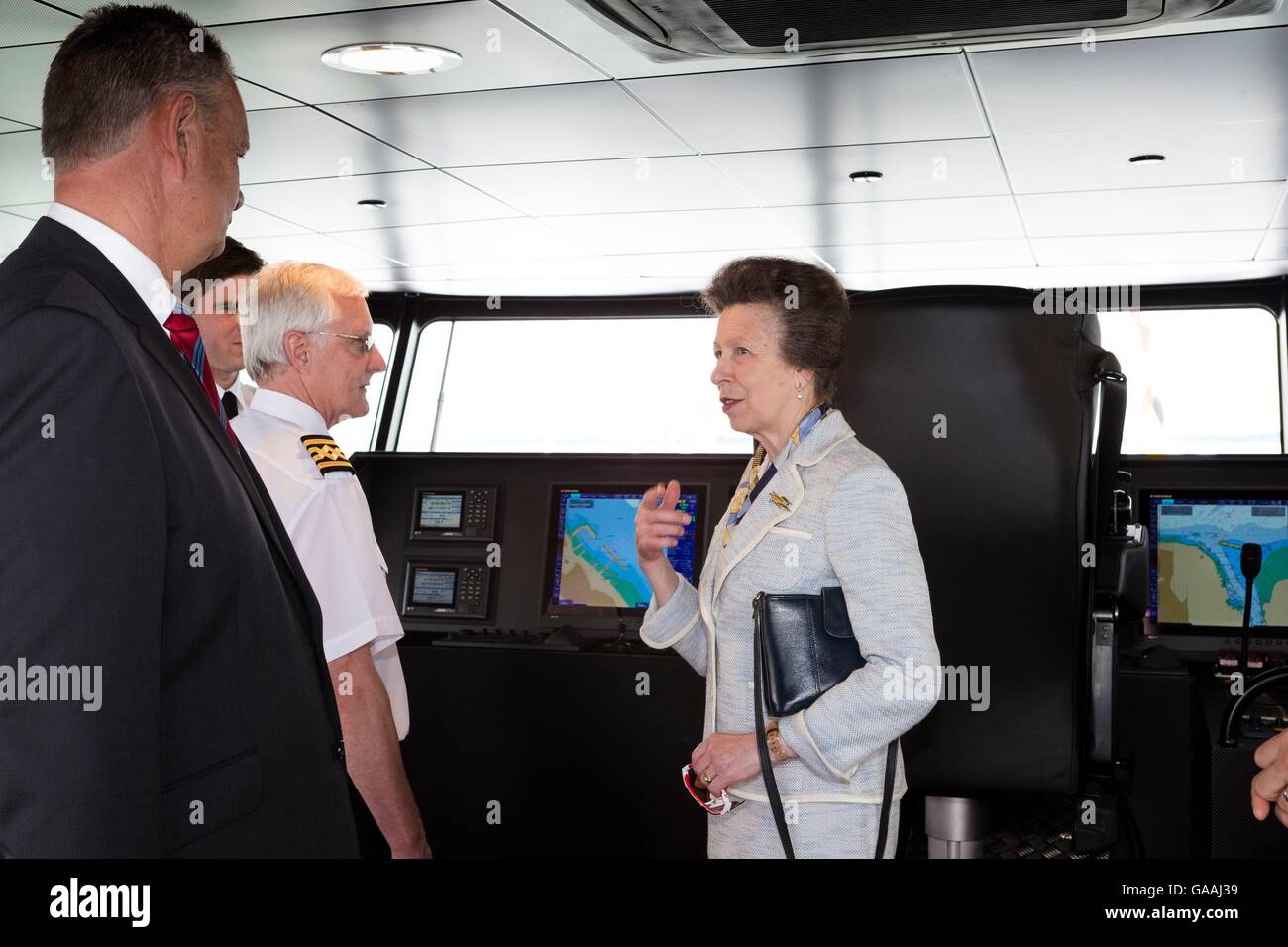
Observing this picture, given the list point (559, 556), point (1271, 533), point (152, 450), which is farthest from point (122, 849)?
point (1271, 533)

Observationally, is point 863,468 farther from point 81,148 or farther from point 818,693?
point 81,148

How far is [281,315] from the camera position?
2.18 m

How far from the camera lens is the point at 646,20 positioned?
242 centimetres

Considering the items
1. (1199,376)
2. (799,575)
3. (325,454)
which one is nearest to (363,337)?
(325,454)

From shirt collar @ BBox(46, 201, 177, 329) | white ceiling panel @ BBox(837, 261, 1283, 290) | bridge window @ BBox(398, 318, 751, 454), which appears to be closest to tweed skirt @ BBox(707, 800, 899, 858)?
shirt collar @ BBox(46, 201, 177, 329)

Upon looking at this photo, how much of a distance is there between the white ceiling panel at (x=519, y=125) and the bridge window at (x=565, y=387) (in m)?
2.30

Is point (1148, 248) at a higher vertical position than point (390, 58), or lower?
lower

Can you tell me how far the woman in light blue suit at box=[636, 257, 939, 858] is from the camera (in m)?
1.71

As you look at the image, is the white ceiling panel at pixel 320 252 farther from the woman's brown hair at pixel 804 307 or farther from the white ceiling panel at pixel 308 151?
the woman's brown hair at pixel 804 307

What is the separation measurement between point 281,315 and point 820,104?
2.31 metres

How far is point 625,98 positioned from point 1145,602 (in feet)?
8.02

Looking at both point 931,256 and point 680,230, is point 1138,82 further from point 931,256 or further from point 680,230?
point 680,230

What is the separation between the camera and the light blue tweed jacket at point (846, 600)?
170 centimetres

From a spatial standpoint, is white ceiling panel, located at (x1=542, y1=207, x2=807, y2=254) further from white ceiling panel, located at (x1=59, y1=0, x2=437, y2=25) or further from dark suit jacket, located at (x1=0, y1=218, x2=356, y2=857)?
dark suit jacket, located at (x1=0, y1=218, x2=356, y2=857)
